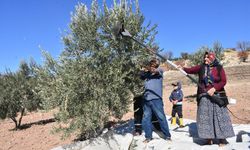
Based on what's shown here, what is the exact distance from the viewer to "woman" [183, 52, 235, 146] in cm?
768

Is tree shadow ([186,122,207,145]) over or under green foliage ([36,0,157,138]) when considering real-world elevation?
under

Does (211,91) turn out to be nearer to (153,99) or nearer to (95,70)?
(153,99)

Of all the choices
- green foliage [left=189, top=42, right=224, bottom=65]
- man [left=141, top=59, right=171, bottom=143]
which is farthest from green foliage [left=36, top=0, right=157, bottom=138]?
green foliage [left=189, top=42, right=224, bottom=65]

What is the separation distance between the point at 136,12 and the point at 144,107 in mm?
2363

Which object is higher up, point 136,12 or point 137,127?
point 136,12

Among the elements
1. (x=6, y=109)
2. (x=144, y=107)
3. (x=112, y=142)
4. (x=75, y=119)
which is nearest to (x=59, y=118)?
(x=75, y=119)

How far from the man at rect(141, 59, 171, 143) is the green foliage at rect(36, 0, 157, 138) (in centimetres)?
32

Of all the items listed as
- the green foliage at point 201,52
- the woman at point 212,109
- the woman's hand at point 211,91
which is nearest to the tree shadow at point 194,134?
the woman at point 212,109

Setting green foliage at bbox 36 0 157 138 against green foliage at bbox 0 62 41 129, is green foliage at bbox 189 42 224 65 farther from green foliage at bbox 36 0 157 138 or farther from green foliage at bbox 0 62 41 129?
green foliage at bbox 36 0 157 138

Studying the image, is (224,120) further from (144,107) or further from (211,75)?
(144,107)

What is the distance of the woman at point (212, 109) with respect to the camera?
7.68 metres

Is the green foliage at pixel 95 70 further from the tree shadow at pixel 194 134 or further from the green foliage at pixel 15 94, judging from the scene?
the green foliage at pixel 15 94

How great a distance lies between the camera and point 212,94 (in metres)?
7.57

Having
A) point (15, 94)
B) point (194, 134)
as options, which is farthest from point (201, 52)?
point (194, 134)
